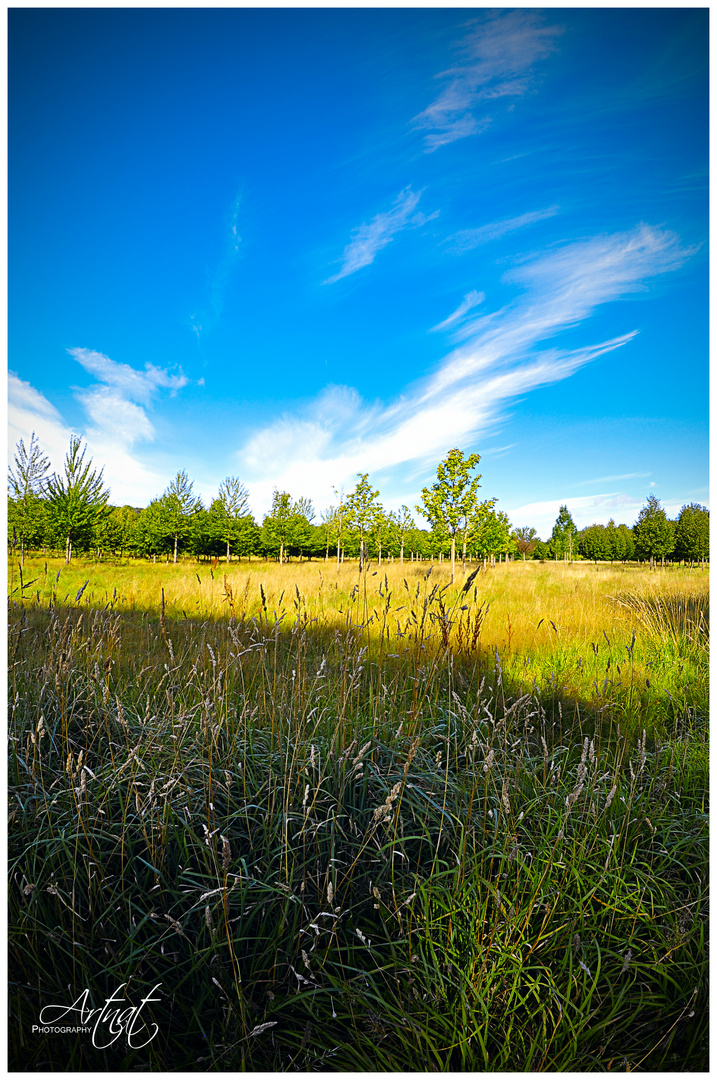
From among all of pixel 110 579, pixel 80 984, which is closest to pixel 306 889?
pixel 80 984

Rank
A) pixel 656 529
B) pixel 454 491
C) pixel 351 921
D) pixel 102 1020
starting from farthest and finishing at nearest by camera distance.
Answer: pixel 656 529, pixel 454 491, pixel 351 921, pixel 102 1020

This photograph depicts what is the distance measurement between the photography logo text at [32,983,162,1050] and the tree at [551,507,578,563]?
45.7 metres

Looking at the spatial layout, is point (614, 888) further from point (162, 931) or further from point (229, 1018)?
point (162, 931)

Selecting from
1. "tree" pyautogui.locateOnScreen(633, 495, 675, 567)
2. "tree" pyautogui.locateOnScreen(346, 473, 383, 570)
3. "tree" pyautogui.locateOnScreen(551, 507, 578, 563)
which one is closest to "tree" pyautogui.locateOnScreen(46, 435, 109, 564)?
"tree" pyautogui.locateOnScreen(346, 473, 383, 570)

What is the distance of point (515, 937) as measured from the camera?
1293mm

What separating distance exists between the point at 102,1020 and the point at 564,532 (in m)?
50.3

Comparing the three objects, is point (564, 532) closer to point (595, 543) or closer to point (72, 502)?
point (595, 543)

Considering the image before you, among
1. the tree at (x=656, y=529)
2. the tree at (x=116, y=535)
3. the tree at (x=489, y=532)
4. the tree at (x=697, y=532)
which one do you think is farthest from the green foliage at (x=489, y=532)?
the tree at (x=116, y=535)

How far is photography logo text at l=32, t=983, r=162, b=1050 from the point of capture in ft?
3.74

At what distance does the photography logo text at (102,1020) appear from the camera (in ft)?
3.74

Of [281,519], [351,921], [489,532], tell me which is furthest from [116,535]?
[351,921]

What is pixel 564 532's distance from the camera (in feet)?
149

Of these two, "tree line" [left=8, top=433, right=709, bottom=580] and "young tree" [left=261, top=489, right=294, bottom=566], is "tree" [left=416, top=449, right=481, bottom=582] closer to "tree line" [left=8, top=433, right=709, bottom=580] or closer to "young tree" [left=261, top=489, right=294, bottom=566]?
"tree line" [left=8, top=433, right=709, bottom=580]

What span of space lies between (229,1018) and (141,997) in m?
0.30
